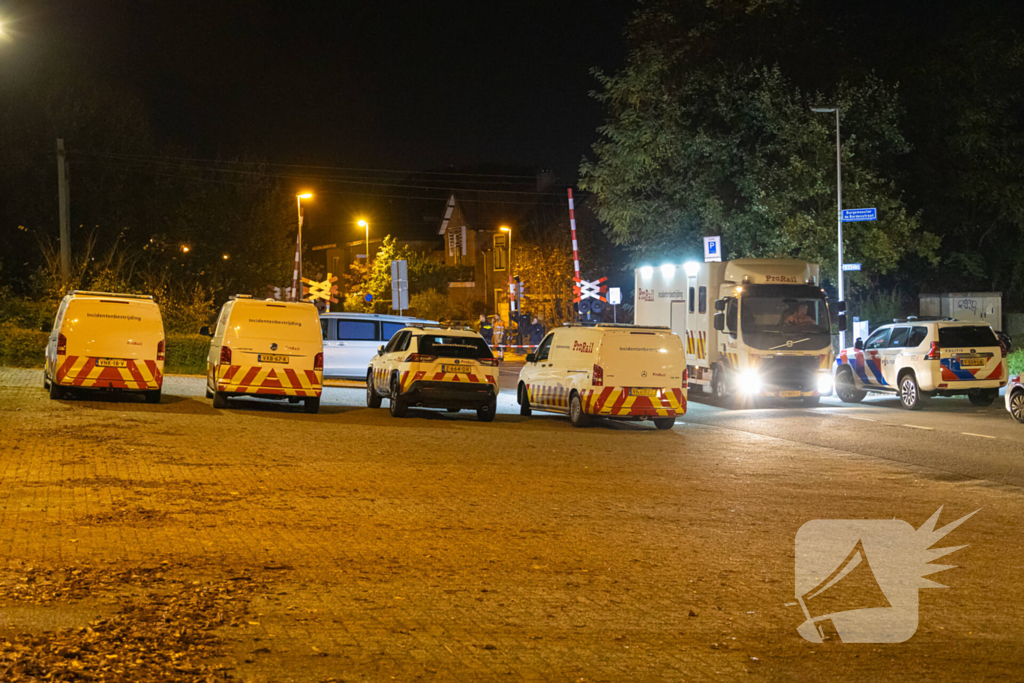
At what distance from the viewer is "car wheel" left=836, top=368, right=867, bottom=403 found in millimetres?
26656

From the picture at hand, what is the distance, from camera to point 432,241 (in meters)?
91.9

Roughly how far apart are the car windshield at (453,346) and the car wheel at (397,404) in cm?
86

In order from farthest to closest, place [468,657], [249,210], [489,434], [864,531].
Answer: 1. [249,210]
2. [489,434]
3. [864,531]
4. [468,657]

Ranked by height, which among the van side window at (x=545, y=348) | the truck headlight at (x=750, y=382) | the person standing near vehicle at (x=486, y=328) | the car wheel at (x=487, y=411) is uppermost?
the person standing near vehicle at (x=486, y=328)

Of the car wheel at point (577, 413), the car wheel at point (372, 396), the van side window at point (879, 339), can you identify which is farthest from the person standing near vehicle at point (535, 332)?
the car wheel at point (577, 413)

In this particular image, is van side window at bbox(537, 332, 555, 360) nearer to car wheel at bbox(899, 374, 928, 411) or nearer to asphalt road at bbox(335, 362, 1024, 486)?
asphalt road at bbox(335, 362, 1024, 486)

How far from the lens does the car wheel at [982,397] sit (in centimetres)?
2472

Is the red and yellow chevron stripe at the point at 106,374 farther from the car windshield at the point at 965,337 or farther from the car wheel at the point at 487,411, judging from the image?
the car windshield at the point at 965,337

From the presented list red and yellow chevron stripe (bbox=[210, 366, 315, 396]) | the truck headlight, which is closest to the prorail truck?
the truck headlight

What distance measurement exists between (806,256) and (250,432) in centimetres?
2291

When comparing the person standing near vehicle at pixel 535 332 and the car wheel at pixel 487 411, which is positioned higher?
the person standing near vehicle at pixel 535 332

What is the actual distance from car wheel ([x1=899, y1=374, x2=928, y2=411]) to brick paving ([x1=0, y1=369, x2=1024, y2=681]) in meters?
8.56

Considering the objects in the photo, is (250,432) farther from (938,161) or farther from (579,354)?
(938,161)

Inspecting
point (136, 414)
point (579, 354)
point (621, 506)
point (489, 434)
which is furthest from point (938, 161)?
point (621, 506)
